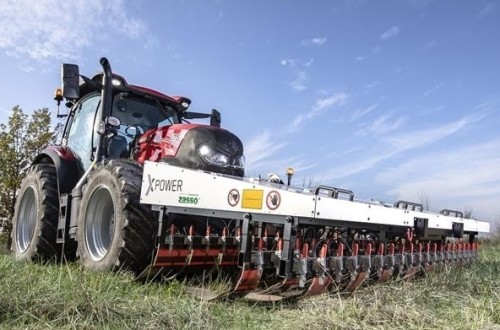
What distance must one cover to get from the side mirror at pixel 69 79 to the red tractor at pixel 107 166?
0.04ft

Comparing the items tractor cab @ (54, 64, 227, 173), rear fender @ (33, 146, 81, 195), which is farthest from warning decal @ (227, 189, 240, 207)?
rear fender @ (33, 146, 81, 195)

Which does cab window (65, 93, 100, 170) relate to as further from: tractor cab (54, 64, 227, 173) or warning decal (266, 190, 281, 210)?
warning decal (266, 190, 281, 210)

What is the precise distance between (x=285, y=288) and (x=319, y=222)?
576mm

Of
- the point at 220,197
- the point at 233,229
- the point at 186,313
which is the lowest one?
the point at 186,313

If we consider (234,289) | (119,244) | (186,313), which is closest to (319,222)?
(234,289)

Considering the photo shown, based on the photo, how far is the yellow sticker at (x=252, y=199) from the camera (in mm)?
4004

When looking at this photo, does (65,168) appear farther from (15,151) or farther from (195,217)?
(15,151)

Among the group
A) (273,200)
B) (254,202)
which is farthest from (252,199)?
(273,200)

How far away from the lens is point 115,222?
492 cm

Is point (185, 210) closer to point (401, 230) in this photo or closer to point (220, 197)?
point (220, 197)

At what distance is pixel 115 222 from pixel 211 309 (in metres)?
1.58

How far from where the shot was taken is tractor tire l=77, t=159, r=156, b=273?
4766 millimetres

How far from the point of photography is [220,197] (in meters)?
4.35

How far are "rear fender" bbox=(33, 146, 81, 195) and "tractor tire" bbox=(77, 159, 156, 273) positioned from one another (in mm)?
1026
